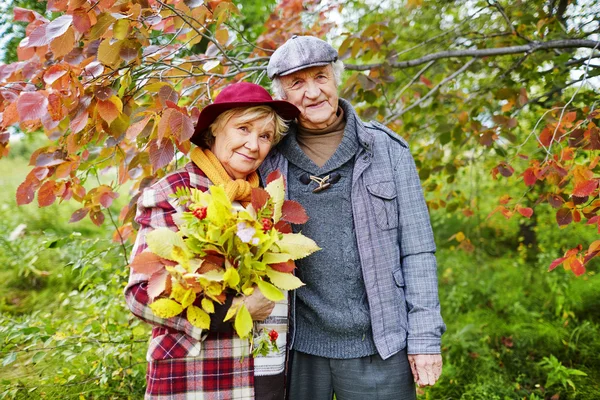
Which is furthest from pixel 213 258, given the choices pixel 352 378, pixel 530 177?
pixel 530 177

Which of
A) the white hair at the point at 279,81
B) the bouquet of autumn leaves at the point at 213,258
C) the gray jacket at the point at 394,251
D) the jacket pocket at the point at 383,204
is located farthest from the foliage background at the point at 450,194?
the jacket pocket at the point at 383,204

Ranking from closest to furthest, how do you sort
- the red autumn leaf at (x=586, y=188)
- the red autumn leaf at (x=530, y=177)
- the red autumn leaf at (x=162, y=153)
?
the red autumn leaf at (x=162, y=153), the red autumn leaf at (x=586, y=188), the red autumn leaf at (x=530, y=177)

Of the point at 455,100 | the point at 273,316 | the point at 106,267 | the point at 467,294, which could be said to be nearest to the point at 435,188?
the point at 455,100

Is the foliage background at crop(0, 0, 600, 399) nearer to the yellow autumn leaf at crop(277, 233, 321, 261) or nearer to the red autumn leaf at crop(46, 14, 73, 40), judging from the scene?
the red autumn leaf at crop(46, 14, 73, 40)

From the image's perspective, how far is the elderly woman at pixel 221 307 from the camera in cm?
149

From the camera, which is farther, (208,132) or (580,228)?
(580,228)

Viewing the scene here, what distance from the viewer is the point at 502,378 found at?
128 inches

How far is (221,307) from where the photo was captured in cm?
146

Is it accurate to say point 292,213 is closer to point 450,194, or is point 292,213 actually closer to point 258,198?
point 258,198

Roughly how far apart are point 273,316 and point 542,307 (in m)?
3.48

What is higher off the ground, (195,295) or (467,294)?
(195,295)

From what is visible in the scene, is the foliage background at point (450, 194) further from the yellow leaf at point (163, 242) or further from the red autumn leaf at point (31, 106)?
the yellow leaf at point (163, 242)

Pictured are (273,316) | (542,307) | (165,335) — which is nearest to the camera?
(165,335)

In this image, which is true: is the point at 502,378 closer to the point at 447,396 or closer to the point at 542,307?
the point at 447,396
